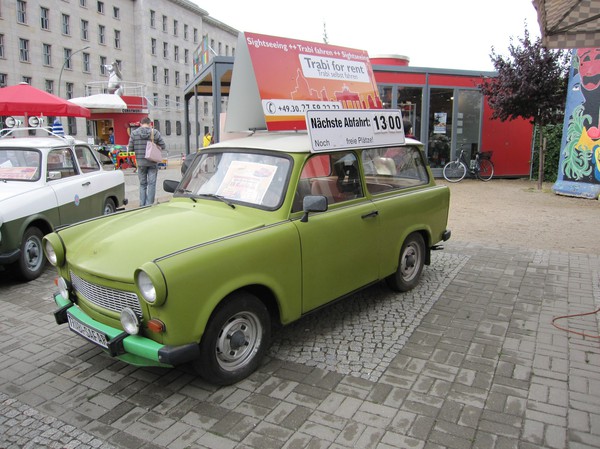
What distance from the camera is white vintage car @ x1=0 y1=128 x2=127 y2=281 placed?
577 centimetres

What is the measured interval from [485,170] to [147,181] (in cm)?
1125

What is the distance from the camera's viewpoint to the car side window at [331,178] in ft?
13.7

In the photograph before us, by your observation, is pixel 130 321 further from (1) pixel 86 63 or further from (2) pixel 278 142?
(1) pixel 86 63

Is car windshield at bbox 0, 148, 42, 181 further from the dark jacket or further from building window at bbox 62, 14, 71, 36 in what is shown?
building window at bbox 62, 14, 71, 36

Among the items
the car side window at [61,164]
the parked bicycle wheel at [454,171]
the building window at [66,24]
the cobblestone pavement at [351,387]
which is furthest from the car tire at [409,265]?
the building window at [66,24]

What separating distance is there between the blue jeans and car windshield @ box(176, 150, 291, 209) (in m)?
5.60

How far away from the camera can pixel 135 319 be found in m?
3.16

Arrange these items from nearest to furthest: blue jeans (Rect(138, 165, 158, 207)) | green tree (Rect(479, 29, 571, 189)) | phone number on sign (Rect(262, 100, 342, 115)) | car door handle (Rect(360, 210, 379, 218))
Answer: car door handle (Rect(360, 210, 379, 218)) < phone number on sign (Rect(262, 100, 342, 115)) < blue jeans (Rect(138, 165, 158, 207)) < green tree (Rect(479, 29, 571, 189))

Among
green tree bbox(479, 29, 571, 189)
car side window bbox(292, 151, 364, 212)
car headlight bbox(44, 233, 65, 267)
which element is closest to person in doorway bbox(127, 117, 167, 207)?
car headlight bbox(44, 233, 65, 267)

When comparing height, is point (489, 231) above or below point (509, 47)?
below

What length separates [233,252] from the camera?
3408mm

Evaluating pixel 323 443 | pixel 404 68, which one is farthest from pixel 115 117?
pixel 323 443

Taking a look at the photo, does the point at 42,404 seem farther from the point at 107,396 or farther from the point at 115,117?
the point at 115,117

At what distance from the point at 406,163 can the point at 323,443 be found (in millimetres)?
3494
